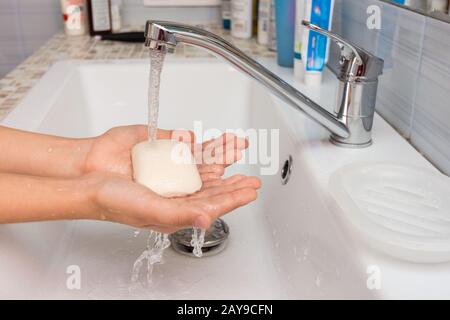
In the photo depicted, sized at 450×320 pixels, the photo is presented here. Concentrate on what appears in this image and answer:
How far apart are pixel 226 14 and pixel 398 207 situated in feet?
2.92

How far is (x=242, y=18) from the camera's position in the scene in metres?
1.18

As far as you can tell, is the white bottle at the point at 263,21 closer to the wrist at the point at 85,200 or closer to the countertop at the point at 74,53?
the countertop at the point at 74,53

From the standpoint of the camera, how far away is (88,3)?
3.95 ft

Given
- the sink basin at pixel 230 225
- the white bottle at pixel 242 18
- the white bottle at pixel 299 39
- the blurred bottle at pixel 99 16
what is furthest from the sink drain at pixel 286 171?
the blurred bottle at pixel 99 16

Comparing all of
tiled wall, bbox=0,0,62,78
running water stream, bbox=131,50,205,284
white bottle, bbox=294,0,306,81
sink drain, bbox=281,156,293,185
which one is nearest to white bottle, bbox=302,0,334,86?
white bottle, bbox=294,0,306,81

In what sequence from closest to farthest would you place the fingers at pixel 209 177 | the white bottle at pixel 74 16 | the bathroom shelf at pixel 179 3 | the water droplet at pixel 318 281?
the water droplet at pixel 318 281 → the fingers at pixel 209 177 → the white bottle at pixel 74 16 → the bathroom shelf at pixel 179 3

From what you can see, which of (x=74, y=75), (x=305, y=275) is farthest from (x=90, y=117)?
(x=305, y=275)

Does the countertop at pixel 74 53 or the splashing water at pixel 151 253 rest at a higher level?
the countertop at pixel 74 53

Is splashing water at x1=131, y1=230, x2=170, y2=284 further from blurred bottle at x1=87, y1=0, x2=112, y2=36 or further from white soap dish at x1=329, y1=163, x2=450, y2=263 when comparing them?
blurred bottle at x1=87, y1=0, x2=112, y2=36

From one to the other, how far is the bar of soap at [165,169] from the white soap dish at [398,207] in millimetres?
170

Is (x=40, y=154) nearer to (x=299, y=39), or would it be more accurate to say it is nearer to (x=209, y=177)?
(x=209, y=177)

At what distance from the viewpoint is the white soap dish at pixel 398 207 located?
42cm

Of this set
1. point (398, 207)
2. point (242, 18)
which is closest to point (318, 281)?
point (398, 207)
